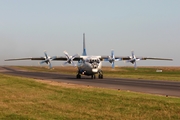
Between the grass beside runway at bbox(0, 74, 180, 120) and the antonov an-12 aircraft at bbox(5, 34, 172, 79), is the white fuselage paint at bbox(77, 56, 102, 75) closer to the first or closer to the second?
the antonov an-12 aircraft at bbox(5, 34, 172, 79)

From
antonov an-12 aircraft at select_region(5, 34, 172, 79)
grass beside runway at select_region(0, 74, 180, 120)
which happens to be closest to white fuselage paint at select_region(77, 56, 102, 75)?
antonov an-12 aircraft at select_region(5, 34, 172, 79)

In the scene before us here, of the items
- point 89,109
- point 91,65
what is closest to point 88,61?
point 91,65

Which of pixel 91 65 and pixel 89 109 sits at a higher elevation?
pixel 91 65

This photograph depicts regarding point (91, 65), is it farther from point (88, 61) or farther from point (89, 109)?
point (89, 109)

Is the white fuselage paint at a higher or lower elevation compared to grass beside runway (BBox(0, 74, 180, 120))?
higher

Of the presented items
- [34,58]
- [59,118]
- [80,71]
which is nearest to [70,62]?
[80,71]

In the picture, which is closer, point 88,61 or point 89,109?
point 89,109

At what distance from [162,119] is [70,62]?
38.7 metres

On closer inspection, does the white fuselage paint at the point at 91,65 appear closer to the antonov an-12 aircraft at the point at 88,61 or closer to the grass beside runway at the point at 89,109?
the antonov an-12 aircraft at the point at 88,61

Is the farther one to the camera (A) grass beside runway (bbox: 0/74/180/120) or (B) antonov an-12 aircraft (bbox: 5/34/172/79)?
(B) antonov an-12 aircraft (bbox: 5/34/172/79)

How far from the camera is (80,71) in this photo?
50.0m

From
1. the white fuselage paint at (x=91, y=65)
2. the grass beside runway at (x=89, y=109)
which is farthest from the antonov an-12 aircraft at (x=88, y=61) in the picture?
the grass beside runway at (x=89, y=109)

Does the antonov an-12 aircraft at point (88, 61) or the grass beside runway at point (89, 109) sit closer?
the grass beside runway at point (89, 109)

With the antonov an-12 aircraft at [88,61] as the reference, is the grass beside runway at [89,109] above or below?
below
